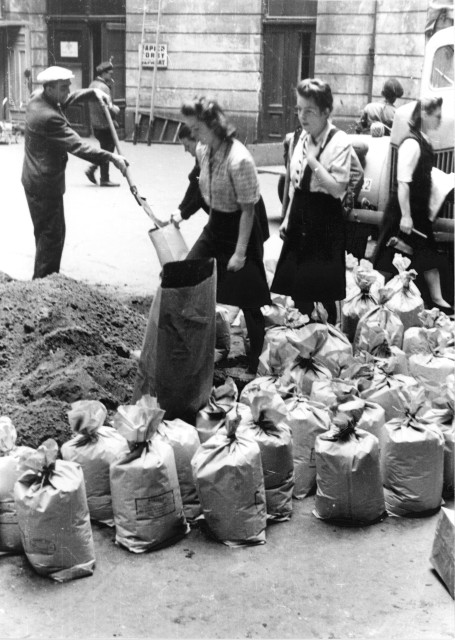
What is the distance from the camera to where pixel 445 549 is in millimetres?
3461

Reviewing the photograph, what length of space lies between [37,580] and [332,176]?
264 centimetres

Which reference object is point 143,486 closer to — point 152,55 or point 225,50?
point 152,55

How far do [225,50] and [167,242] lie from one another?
8507mm

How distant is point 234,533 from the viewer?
3.77 metres

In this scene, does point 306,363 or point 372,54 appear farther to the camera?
point 372,54

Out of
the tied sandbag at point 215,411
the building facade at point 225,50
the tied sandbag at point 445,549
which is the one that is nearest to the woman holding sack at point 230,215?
the tied sandbag at point 215,411

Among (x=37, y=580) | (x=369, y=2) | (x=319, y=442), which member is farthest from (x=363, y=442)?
(x=369, y=2)

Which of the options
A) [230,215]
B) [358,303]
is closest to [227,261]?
[230,215]

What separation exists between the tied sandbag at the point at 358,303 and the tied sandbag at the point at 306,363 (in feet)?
4.06

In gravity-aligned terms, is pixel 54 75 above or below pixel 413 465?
above

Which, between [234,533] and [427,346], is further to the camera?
[427,346]

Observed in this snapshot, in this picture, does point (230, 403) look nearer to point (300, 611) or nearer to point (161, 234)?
point (300, 611)

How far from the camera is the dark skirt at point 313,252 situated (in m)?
5.27

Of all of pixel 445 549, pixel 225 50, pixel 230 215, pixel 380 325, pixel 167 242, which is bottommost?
pixel 445 549
